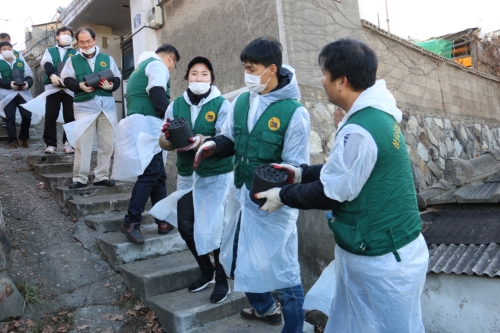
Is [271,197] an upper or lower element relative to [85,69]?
lower

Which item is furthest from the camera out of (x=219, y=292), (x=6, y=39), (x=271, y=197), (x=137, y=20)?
(x=6, y=39)

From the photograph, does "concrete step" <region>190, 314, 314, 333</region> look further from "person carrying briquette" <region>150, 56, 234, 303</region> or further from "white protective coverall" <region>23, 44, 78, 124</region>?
"white protective coverall" <region>23, 44, 78, 124</region>

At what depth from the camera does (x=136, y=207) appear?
12.0 feet

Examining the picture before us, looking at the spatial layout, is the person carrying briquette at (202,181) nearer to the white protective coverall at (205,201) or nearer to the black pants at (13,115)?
the white protective coverall at (205,201)

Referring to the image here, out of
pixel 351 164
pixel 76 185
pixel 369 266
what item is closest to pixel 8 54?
pixel 76 185

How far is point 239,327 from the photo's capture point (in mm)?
3000

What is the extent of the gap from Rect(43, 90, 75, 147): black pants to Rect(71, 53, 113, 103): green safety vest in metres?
1.16

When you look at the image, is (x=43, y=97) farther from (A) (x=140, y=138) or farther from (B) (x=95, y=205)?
(A) (x=140, y=138)

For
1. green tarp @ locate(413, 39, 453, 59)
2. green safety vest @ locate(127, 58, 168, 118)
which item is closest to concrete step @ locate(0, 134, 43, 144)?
green safety vest @ locate(127, 58, 168, 118)

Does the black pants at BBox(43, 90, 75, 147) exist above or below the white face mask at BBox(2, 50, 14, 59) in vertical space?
below

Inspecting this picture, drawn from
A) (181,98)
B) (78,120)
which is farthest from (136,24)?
→ (181,98)

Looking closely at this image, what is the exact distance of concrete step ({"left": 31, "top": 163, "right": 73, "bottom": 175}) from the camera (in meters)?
5.47

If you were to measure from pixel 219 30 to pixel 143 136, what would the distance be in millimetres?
2703

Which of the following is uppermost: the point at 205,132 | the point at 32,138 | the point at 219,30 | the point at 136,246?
the point at 219,30
